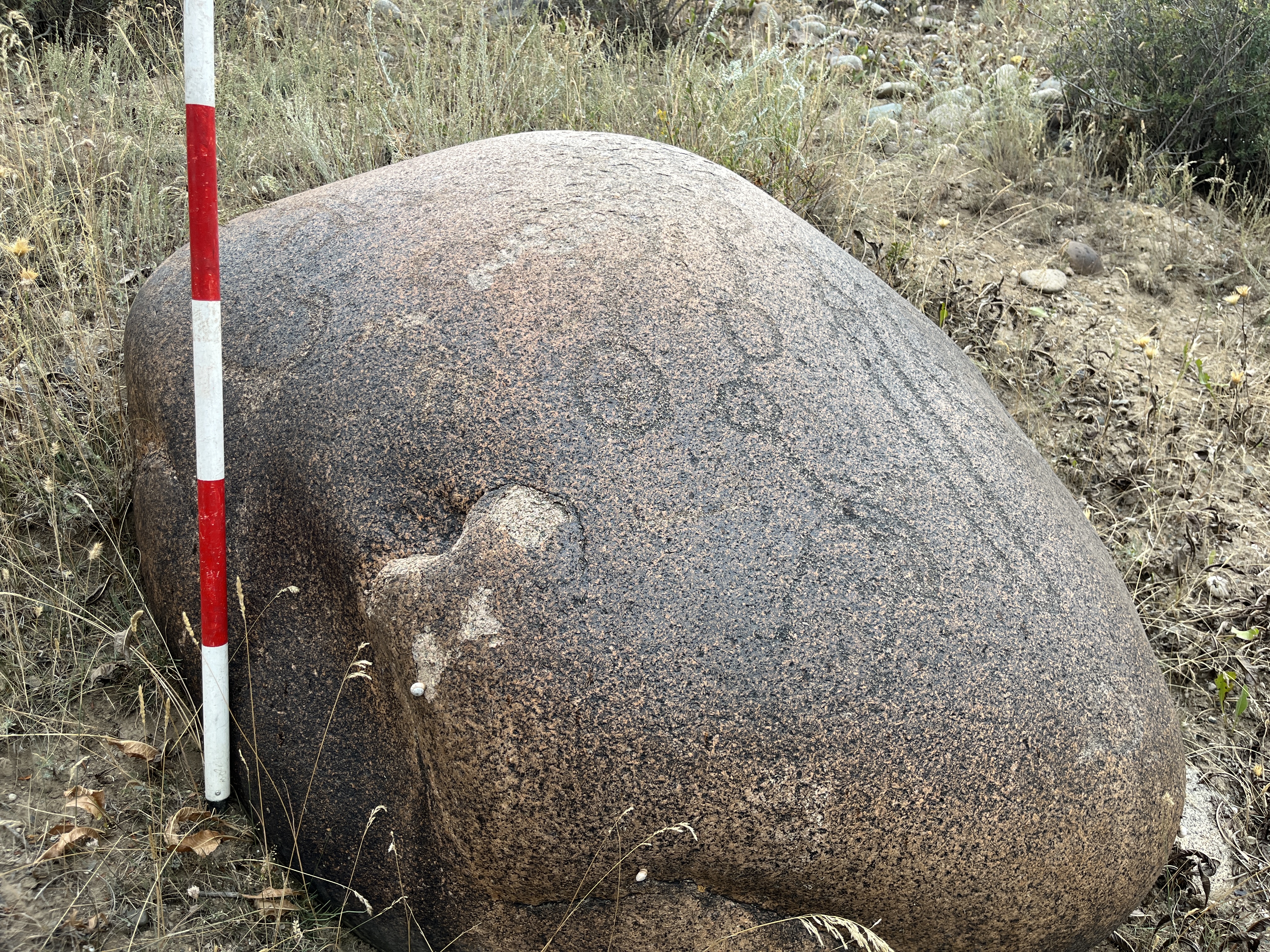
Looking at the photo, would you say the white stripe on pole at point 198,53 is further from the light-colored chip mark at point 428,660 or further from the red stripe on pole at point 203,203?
the light-colored chip mark at point 428,660

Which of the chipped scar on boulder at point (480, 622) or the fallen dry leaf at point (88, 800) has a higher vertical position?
the chipped scar on boulder at point (480, 622)

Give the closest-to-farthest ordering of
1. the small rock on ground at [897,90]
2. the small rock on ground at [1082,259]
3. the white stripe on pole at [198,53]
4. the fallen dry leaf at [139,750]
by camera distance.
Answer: the white stripe on pole at [198,53] < the fallen dry leaf at [139,750] < the small rock on ground at [1082,259] < the small rock on ground at [897,90]

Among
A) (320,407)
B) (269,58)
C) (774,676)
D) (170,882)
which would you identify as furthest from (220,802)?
(269,58)

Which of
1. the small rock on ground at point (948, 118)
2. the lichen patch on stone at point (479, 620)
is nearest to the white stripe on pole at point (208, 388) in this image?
the lichen patch on stone at point (479, 620)

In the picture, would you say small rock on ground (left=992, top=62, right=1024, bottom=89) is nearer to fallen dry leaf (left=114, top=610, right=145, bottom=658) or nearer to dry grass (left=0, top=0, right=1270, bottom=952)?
dry grass (left=0, top=0, right=1270, bottom=952)

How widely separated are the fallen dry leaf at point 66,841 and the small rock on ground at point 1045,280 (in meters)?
3.93

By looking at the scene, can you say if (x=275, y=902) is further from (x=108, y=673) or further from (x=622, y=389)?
(x=622, y=389)

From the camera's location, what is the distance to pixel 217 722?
186cm

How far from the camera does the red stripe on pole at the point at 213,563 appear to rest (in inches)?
70.7

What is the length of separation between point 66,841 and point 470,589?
A: 1.03 m

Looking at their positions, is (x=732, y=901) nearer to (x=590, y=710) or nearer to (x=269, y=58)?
(x=590, y=710)

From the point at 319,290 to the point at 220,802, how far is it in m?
1.11

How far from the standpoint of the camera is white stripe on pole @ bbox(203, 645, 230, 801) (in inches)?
72.3

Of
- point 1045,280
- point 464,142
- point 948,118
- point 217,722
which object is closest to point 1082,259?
point 1045,280
